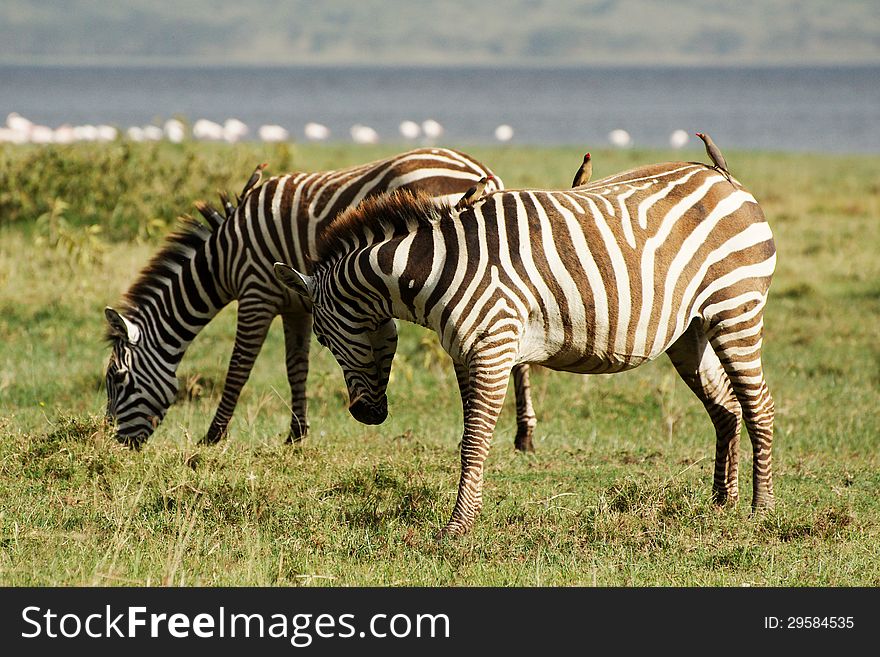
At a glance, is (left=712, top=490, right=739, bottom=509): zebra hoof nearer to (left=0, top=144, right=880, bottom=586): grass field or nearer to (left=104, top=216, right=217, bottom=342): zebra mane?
(left=0, top=144, right=880, bottom=586): grass field

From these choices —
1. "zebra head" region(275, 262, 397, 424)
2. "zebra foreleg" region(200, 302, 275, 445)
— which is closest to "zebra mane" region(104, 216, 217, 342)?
"zebra foreleg" region(200, 302, 275, 445)

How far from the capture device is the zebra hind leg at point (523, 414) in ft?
27.6

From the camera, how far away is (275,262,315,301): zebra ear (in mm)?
6636

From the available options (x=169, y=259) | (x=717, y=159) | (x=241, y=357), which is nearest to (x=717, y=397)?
(x=717, y=159)

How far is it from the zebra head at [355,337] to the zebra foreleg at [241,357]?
57.4 inches

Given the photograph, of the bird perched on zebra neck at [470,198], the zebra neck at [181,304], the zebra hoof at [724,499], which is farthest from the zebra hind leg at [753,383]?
the zebra neck at [181,304]

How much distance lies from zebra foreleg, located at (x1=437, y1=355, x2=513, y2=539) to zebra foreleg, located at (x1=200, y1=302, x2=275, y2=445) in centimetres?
256

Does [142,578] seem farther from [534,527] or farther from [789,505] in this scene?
[789,505]

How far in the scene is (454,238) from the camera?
242 inches

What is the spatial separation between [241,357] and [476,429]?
2.81m

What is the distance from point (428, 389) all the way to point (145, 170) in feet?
25.1

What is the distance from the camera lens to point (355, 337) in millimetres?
6527

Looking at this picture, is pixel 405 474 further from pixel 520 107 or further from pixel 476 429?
pixel 520 107

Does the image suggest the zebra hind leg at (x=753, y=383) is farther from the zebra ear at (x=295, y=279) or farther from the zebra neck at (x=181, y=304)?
the zebra neck at (x=181, y=304)
